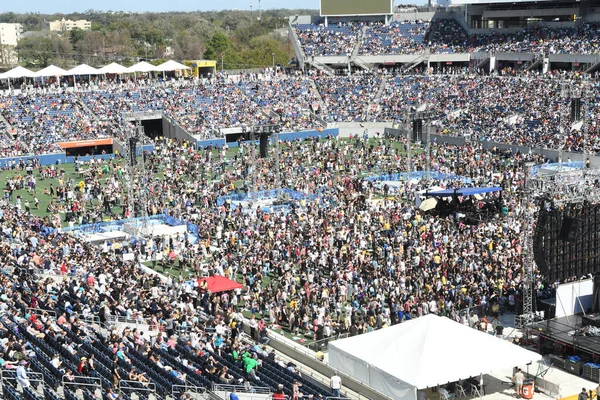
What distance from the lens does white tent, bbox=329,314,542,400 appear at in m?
17.9

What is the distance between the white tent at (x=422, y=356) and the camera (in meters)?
17.9

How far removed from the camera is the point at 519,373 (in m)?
18.9

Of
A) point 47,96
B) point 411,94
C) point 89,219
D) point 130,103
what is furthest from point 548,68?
point 89,219

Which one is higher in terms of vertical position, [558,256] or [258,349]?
[558,256]

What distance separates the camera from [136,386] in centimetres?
1644

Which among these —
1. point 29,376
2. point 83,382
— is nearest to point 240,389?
point 83,382

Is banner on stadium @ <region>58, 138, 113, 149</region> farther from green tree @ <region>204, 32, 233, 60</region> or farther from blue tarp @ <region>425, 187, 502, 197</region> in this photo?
green tree @ <region>204, 32, 233, 60</region>

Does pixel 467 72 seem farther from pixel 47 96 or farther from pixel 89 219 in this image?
pixel 89 219

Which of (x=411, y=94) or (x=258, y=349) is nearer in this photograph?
(x=258, y=349)

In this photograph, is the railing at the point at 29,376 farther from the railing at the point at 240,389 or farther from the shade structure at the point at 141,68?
the shade structure at the point at 141,68

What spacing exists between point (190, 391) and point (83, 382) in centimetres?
210

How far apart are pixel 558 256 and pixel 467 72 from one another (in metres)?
45.8

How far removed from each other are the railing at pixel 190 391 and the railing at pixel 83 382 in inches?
55.8

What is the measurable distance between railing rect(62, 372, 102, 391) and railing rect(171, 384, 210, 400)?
142 cm
